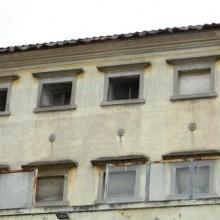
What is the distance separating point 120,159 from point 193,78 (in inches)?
139

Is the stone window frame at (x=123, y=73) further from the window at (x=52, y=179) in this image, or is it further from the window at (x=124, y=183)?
the window at (x=124, y=183)

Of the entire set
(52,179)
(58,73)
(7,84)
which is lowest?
(52,179)

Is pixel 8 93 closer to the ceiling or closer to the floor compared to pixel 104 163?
closer to the ceiling

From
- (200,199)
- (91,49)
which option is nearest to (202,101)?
(91,49)

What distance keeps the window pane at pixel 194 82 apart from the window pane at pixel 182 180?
4062 millimetres

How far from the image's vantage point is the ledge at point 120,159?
86.1 ft

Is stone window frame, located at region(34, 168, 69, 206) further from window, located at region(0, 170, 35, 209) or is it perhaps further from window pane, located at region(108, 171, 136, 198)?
window, located at region(0, 170, 35, 209)

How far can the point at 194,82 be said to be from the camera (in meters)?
27.4

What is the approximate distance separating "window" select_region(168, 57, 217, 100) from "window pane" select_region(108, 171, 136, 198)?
3.39m

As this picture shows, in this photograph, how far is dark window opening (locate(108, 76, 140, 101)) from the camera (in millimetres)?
28000

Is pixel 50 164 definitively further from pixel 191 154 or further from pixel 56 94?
pixel 191 154

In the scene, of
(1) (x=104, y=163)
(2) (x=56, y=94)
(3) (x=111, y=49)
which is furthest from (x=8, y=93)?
(1) (x=104, y=163)

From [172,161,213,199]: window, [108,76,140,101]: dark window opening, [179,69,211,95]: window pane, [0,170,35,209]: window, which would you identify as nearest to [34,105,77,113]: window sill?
[108,76,140,101]: dark window opening

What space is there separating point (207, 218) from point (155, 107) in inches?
296
